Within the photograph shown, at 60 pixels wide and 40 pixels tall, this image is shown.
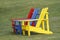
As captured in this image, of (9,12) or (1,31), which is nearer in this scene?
(1,31)

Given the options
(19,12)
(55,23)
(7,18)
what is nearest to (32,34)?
(55,23)

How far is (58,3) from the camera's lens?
1984cm

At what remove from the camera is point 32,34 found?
12469mm

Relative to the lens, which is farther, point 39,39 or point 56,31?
point 56,31

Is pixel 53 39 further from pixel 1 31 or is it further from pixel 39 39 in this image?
pixel 1 31

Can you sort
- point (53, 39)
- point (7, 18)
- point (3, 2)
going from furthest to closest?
point (3, 2) → point (7, 18) → point (53, 39)

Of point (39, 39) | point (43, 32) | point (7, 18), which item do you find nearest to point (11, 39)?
point (39, 39)

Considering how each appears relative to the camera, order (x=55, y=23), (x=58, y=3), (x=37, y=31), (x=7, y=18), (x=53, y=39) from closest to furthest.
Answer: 1. (x=53, y=39)
2. (x=37, y=31)
3. (x=55, y=23)
4. (x=7, y=18)
5. (x=58, y=3)

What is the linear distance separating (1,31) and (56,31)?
105 inches

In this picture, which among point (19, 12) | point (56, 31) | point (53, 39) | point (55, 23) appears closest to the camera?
point (53, 39)

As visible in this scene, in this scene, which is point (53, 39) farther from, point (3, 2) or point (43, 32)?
point (3, 2)

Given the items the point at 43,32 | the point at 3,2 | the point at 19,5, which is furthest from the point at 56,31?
the point at 3,2

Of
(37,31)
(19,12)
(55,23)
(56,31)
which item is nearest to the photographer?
(37,31)

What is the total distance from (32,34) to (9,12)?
6.44 metres
